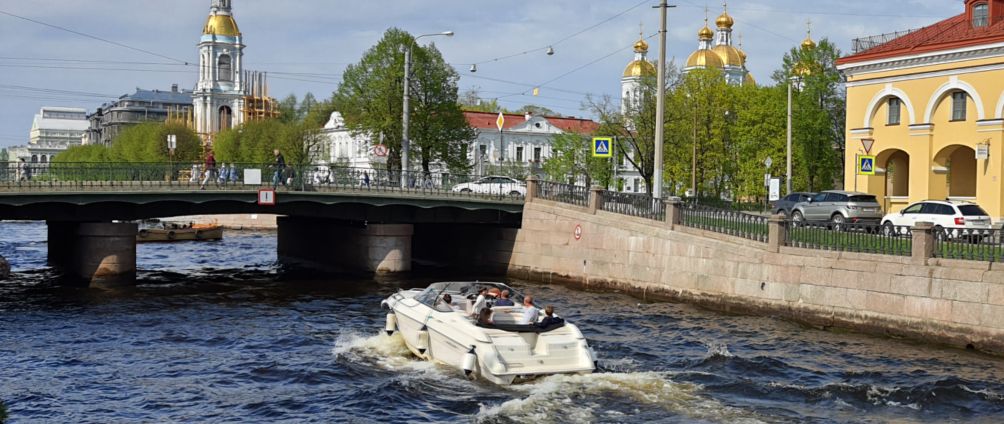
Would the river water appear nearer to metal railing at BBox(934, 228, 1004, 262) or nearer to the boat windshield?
the boat windshield

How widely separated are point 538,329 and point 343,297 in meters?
16.8

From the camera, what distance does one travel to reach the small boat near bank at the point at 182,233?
64812 millimetres

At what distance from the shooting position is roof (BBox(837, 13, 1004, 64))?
39.7m

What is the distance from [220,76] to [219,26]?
27.8 feet

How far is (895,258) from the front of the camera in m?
25.6

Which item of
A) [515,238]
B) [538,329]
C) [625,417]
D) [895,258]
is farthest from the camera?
[515,238]

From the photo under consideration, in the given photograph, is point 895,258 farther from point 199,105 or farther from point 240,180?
point 199,105

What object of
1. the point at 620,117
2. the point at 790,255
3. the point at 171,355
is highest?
the point at 620,117

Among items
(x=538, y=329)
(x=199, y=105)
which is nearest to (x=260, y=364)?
(x=538, y=329)

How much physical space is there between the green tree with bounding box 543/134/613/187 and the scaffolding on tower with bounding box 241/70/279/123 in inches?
2762

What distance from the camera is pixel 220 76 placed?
518 feet

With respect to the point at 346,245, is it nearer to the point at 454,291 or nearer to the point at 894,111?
the point at 454,291

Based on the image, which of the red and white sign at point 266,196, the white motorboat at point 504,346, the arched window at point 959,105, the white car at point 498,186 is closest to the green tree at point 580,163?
the white car at point 498,186

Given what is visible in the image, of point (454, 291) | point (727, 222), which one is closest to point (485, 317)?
point (454, 291)
